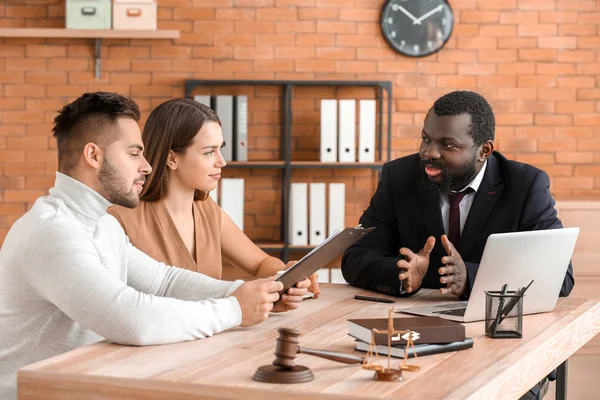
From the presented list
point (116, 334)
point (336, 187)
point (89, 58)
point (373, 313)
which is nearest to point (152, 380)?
point (116, 334)

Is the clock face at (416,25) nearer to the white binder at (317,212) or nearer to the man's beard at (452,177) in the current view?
the white binder at (317,212)

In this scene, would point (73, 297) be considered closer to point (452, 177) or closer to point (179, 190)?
point (179, 190)

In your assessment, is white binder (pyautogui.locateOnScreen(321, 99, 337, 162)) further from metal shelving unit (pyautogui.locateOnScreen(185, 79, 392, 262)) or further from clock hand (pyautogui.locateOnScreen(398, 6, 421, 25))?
clock hand (pyautogui.locateOnScreen(398, 6, 421, 25))

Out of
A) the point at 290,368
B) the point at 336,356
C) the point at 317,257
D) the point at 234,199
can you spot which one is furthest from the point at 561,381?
the point at 234,199

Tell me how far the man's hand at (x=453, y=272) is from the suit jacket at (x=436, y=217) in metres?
0.23

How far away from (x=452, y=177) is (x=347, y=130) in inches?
82.5

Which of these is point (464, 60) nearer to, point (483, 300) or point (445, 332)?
point (483, 300)

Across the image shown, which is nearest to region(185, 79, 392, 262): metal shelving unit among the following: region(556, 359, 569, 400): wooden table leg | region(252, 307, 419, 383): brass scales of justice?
region(556, 359, 569, 400): wooden table leg

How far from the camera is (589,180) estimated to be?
5059 millimetres

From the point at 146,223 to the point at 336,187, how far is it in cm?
224

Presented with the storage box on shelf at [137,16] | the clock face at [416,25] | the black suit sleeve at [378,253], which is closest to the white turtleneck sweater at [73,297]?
the black suit sleeve at [378,253]

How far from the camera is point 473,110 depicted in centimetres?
278

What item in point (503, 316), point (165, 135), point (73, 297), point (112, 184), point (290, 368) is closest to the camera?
point (290, 368)

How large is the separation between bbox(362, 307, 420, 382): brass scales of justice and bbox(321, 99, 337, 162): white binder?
311 cm
